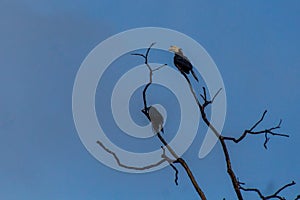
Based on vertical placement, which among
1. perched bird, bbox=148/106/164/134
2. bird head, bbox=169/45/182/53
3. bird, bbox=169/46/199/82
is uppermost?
bird head, bbox=169/45/182/53

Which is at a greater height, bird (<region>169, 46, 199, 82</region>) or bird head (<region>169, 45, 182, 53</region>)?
bird head (<region>169, 45, 182, 53</region>)

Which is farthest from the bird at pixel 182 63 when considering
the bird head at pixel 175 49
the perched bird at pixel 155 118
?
the perched bird at pixel 155 118

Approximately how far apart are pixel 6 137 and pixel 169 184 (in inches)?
19.4

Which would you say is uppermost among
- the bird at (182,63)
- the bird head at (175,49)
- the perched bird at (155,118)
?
the bird head at (175,49)

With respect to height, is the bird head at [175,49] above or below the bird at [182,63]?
above

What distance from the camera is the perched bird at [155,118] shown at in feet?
3.37

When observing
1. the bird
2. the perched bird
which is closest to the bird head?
the bird

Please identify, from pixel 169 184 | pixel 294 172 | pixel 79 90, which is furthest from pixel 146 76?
pixel 294 172

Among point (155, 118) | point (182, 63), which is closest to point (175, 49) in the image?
point (182, 63)

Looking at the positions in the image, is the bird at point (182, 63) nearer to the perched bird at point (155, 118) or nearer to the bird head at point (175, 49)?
the bird head at point (175, 49)

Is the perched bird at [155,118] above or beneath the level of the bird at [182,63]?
beneath

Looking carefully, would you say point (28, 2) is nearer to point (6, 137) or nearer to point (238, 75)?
point (6, 137)

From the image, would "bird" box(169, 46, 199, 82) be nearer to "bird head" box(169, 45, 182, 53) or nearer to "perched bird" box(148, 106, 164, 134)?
"bird head" box(169, 45, 182, 53)

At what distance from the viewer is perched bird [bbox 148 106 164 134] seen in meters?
1.03
